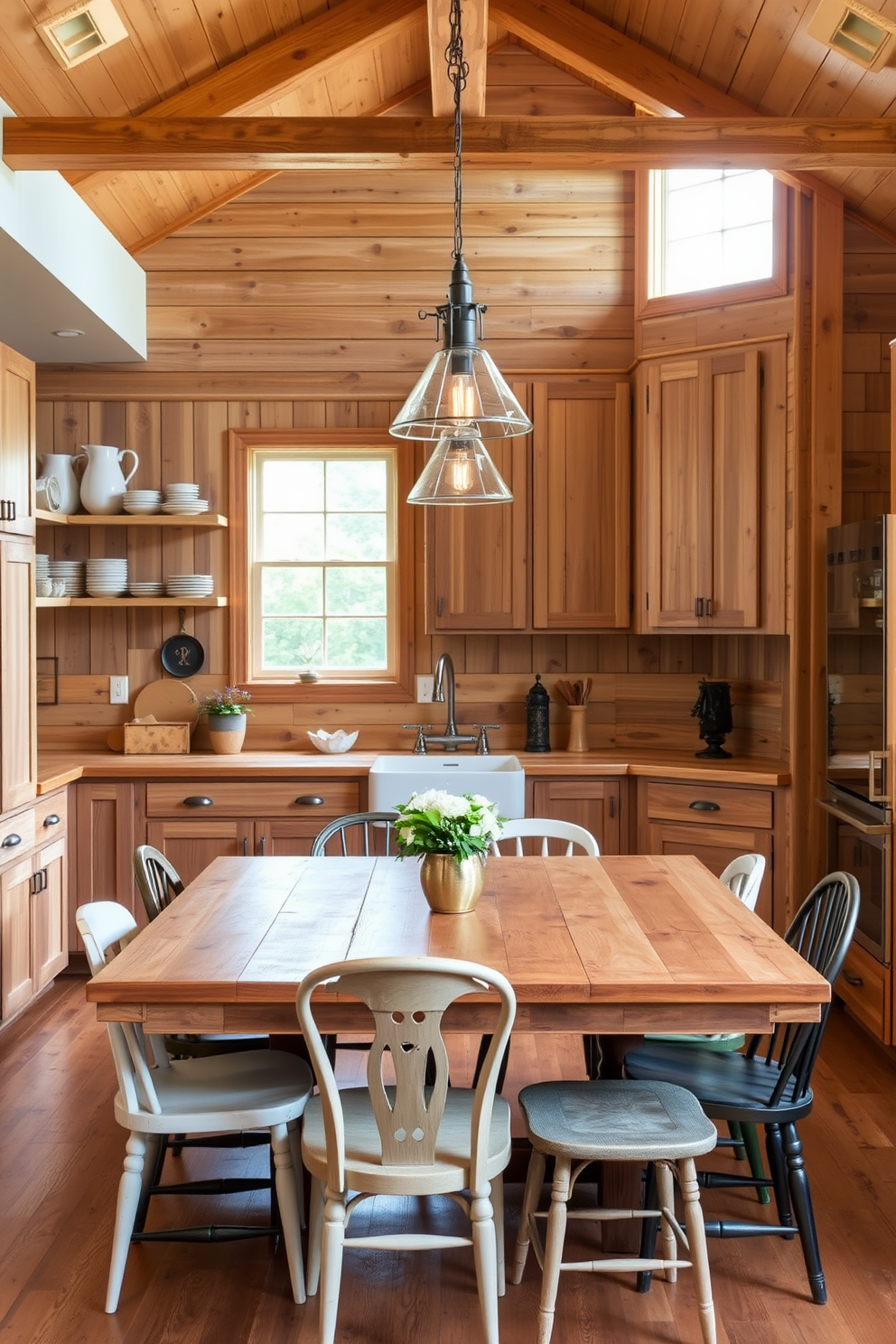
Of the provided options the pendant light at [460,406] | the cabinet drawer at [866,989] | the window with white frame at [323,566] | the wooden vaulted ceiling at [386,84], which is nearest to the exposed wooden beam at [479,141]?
the wooden vaulted ceiling at [386,84]

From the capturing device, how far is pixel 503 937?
256cm

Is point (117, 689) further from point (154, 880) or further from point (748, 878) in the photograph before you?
point (748, 878)

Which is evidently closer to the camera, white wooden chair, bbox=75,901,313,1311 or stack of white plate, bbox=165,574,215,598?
white wooden chair, bbox=75,901,313,1311

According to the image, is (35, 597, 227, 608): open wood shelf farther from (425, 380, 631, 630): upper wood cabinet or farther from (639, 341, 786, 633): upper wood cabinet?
(639, 341, 786, 633): upper wood cabinet

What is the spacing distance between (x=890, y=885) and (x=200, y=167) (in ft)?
10.4

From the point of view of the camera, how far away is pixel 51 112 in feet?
12.6

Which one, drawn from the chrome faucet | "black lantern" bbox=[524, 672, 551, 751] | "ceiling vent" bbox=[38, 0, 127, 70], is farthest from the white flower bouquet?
"ceiling vent" bbox=[38, 0, 127, 70]

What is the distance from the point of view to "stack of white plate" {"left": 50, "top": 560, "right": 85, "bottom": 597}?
5.13 metres

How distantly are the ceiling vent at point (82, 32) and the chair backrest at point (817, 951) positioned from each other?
3.18 metres

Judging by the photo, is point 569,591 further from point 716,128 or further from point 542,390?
point 716,128

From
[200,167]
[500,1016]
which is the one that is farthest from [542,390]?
[500,1016]

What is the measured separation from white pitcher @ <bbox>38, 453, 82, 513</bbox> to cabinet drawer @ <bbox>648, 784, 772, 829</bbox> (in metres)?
2.72

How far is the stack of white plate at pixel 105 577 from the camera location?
511cm

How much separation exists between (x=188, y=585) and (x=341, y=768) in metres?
1.10
